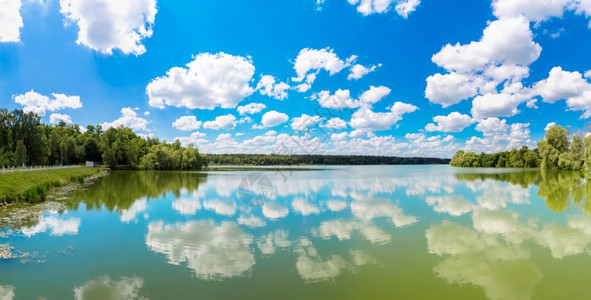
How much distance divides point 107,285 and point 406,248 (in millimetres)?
8471

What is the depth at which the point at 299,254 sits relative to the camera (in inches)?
362

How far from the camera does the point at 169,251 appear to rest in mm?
9625

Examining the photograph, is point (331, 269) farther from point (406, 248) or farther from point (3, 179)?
point (3, 179)

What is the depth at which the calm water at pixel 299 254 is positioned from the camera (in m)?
6.81

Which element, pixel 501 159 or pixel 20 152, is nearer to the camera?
pixel 20 152

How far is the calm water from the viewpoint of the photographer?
681 cm

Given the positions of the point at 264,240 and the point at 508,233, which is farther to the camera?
the point at 508,233

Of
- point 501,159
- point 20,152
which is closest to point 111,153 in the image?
point 20,152

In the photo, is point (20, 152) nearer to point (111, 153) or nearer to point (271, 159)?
point (111, 153)

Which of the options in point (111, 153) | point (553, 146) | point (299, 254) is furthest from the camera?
point (111, 153)

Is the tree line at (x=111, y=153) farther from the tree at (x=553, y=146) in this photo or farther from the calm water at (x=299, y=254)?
the tree at (x=553, y=146)

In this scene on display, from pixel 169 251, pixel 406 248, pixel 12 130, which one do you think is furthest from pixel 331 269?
pixel 12 130

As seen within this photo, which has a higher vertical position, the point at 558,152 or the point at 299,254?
the point at 558,152

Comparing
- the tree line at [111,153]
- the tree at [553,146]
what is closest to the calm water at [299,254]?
the tree line at [111,153]
